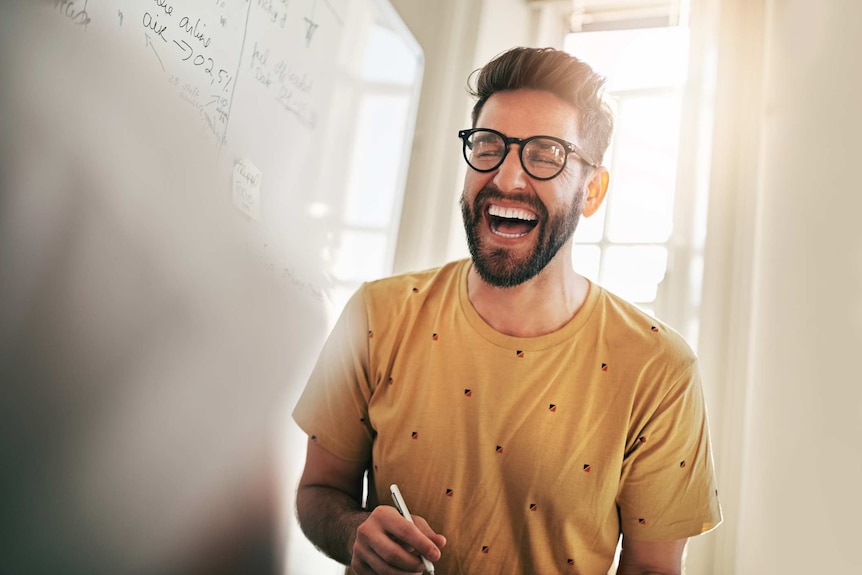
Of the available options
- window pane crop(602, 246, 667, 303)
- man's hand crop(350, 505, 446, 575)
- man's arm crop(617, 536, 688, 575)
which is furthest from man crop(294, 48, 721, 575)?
window pane crop(602, 246, 667, 303)

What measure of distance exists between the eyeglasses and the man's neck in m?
0.14

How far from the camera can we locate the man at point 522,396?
0.99 metres

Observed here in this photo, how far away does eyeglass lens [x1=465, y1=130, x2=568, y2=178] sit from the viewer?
102 centimetres

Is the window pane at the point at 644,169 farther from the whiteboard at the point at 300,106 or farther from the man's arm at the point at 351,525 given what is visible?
the man's arm at the point at 351,525

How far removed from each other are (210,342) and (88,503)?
9.7 inches

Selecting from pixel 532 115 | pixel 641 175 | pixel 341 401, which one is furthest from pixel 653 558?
pixel 641 175

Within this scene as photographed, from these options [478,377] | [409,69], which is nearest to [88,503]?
[478,377]

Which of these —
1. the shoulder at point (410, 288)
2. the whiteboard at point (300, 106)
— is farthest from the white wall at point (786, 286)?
the whiteboard at point (300, 106)

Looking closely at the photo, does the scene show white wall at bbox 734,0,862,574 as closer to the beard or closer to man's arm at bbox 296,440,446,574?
the beard

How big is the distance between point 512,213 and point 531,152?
0.29 ft

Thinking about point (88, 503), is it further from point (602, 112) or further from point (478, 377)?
point (602, 112)

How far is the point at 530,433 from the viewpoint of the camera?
3.27ft

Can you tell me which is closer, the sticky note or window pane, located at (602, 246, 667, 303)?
the sticky note

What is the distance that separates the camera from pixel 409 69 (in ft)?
5.02
